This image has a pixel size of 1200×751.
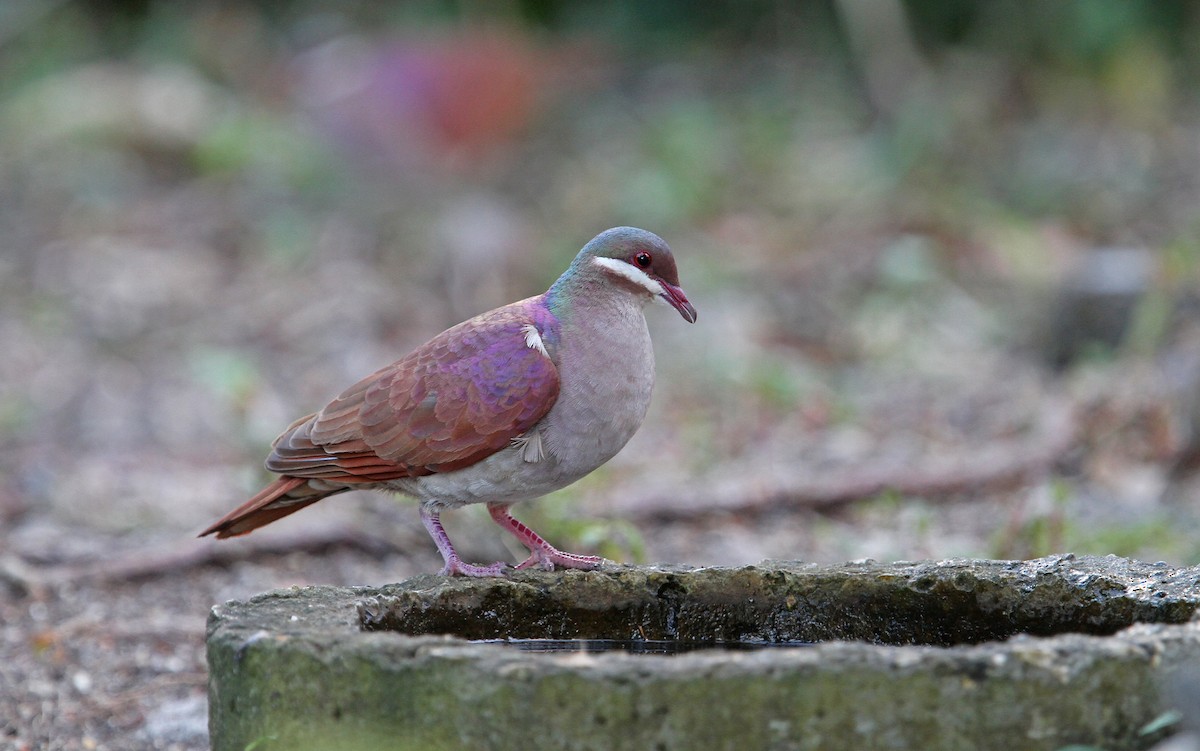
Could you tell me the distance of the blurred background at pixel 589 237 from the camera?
562 centimetres

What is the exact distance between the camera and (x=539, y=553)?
3.65 m

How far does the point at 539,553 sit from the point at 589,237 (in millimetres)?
6561

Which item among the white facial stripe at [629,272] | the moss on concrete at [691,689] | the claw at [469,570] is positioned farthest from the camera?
the white facial stripe at [629,272]

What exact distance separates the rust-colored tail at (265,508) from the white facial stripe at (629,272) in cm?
93

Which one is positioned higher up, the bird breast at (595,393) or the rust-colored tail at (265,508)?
the bird breast at (595,393)

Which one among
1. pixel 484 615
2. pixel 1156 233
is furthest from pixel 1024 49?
pixel 484 615

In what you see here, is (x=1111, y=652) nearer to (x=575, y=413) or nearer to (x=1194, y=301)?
(x=575, y=413)

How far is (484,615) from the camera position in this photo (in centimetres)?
331

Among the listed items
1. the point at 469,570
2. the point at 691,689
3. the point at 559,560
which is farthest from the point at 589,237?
the point at 691,689

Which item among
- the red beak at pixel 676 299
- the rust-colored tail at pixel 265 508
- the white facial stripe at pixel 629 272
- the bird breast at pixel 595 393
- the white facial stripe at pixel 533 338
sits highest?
the white facial stripe at pixel 629 272

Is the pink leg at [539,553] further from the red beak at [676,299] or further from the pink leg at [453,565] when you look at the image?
the red beak at [676,299]

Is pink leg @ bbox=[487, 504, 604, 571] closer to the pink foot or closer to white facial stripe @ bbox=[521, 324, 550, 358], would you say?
the pink foot

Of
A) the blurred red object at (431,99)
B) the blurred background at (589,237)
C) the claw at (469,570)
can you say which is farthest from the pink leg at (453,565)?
the blurred red object at (431,99)

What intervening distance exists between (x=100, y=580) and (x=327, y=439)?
1955 millimetres
